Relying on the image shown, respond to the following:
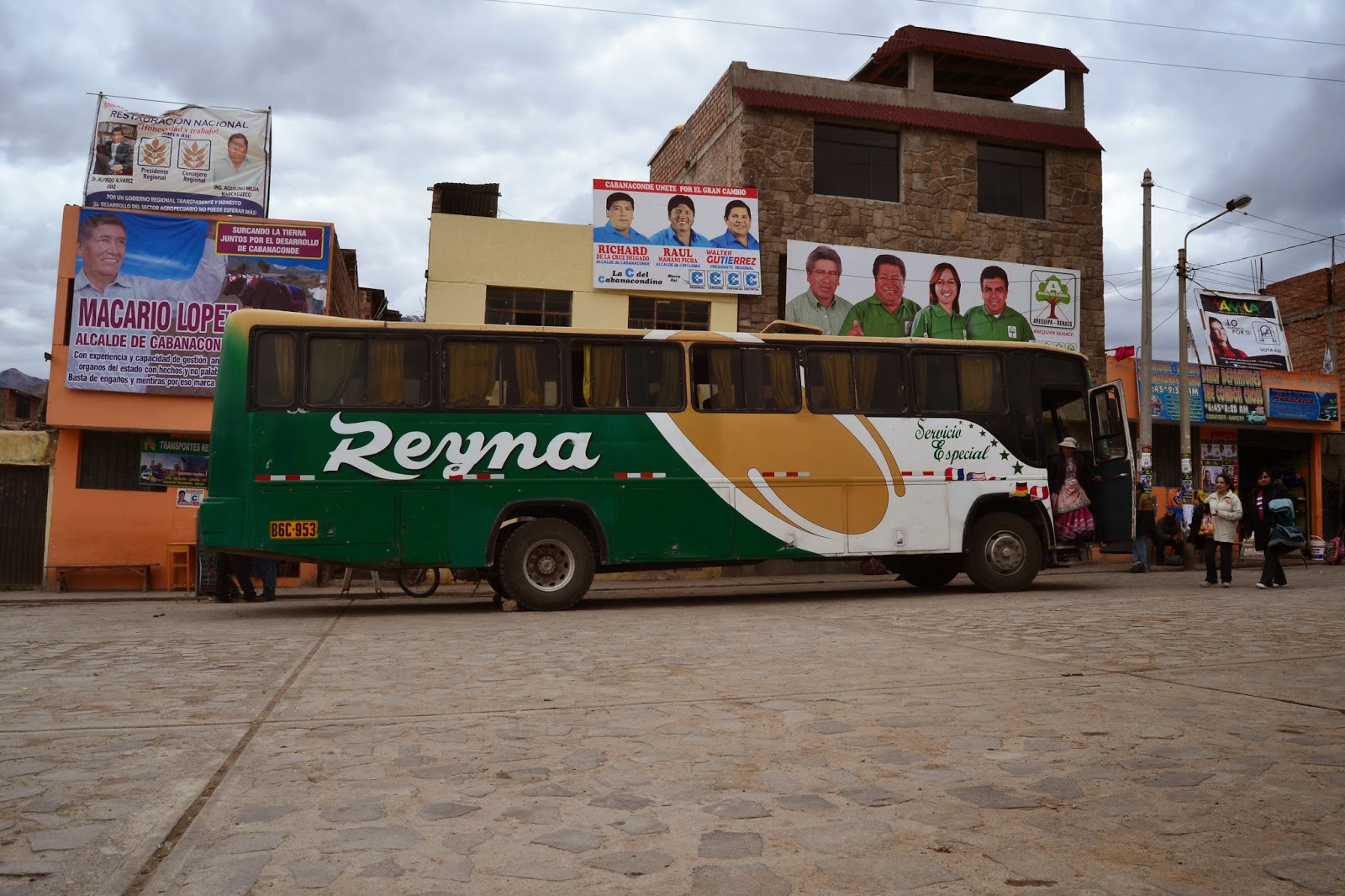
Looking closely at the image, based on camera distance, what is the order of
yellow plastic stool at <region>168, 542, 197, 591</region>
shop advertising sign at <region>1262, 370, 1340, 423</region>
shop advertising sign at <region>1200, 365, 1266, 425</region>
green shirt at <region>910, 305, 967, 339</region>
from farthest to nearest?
shop advertising sign at <region>1262, 370, 1340, 423</region>
shop advertising sign at <region>1200, 365, 1266, 425</region>
green shirt at <region>910, 305, 967, 339</region>
yellow plastic stool at <region>168, 542, 197, 591</region>

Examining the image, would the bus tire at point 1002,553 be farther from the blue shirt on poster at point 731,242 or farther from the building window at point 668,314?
the blue shirt on poster at point 731,242

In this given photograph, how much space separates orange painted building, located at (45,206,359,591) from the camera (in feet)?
65.1

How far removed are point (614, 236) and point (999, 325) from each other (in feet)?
28.5

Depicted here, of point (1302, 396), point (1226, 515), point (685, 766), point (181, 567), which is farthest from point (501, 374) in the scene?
point (1302, 396)

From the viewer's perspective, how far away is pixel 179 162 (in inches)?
837

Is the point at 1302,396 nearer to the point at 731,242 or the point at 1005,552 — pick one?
the point at 731,242

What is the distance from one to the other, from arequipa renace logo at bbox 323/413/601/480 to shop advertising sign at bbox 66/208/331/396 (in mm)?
8584

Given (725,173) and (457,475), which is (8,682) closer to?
(457,475)

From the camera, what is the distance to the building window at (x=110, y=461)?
20250 millimetres

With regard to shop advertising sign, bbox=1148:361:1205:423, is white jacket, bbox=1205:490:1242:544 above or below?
below

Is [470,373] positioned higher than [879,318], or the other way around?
[879,318]

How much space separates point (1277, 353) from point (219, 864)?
102 feet

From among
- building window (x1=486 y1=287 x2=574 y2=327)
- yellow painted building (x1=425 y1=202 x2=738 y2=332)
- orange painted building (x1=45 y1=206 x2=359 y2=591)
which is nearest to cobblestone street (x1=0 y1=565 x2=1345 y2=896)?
orange painted building (x1=45 y1=206 x2=359 y2=591)

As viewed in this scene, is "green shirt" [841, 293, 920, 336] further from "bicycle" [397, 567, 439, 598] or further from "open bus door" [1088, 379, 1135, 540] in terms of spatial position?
"bicycle" [397, 567, 439, 598]
